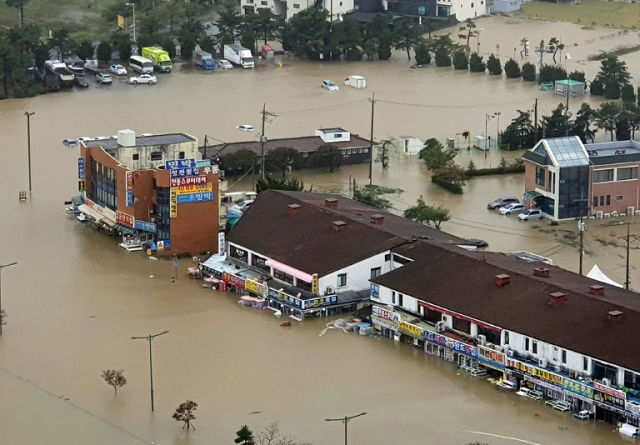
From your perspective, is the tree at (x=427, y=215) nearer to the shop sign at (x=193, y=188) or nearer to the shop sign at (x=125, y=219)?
the shop sign at (x=193, y=188)

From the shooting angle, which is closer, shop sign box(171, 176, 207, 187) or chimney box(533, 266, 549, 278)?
chimney box(533, 266, 549, 278)

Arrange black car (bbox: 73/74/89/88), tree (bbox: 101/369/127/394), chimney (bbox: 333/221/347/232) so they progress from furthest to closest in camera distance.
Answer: black car (bbox: 73/74/89/88), chimney (bbox: 333/221/347/232), tree (bbox: 101/369/127/394)

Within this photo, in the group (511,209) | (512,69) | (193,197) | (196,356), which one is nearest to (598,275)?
(511,209)

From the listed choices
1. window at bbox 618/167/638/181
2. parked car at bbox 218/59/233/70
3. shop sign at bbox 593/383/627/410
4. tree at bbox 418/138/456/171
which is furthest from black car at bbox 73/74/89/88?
shop sign at bbox 593/383/627/410

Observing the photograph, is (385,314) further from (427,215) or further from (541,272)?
(427,215)

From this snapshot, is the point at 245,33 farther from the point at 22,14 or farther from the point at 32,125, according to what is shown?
the point at 32,125

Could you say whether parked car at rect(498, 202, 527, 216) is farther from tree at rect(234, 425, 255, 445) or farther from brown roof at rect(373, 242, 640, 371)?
tree at rect(234, 425, 255, 445)
